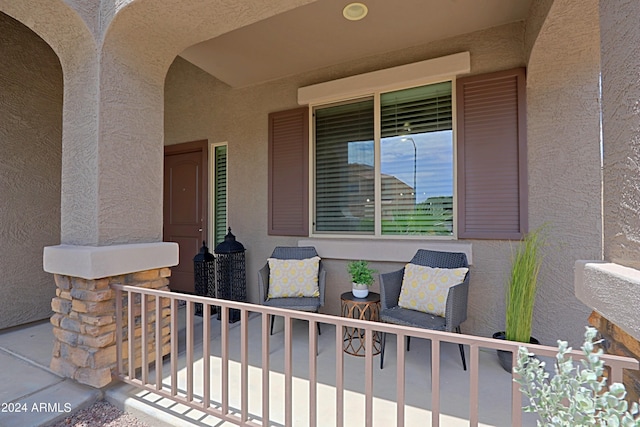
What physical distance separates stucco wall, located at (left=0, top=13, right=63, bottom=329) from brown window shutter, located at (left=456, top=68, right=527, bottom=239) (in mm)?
4336

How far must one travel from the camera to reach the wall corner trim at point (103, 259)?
2.11 metres

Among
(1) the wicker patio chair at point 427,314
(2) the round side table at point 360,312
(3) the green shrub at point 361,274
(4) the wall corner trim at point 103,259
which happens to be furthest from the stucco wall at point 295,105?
(4) the wall corner trim at point 103,259

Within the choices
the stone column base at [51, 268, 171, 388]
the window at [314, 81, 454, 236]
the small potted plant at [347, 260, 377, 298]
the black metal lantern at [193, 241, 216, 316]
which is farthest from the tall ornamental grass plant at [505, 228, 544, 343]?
the black metal lantern at [193, 241, 216, 316]

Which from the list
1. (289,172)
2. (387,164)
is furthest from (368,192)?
(289,172)

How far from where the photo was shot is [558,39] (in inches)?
91.4

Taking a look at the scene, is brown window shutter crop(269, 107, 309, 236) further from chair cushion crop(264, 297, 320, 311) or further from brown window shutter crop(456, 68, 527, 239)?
brown window shutter crop(456, 68, 527, 239)

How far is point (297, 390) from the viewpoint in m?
2.16

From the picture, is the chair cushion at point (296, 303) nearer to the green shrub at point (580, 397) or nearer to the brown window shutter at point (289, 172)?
the brown window shutter at point (289, 172)

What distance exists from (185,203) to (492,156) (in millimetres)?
3965

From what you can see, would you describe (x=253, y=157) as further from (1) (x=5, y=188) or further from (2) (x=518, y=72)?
(2) (x=518, y=72)

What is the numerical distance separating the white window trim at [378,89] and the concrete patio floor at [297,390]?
1.24m

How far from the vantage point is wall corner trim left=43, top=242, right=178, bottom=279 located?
211cm

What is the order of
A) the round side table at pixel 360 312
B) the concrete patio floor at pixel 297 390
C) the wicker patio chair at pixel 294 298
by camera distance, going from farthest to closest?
the wicker patio chair at pixel 294 298, the round side table at pixel 360 312, the concrete patio floor at pixel 297 390

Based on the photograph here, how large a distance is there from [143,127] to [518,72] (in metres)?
3.12
